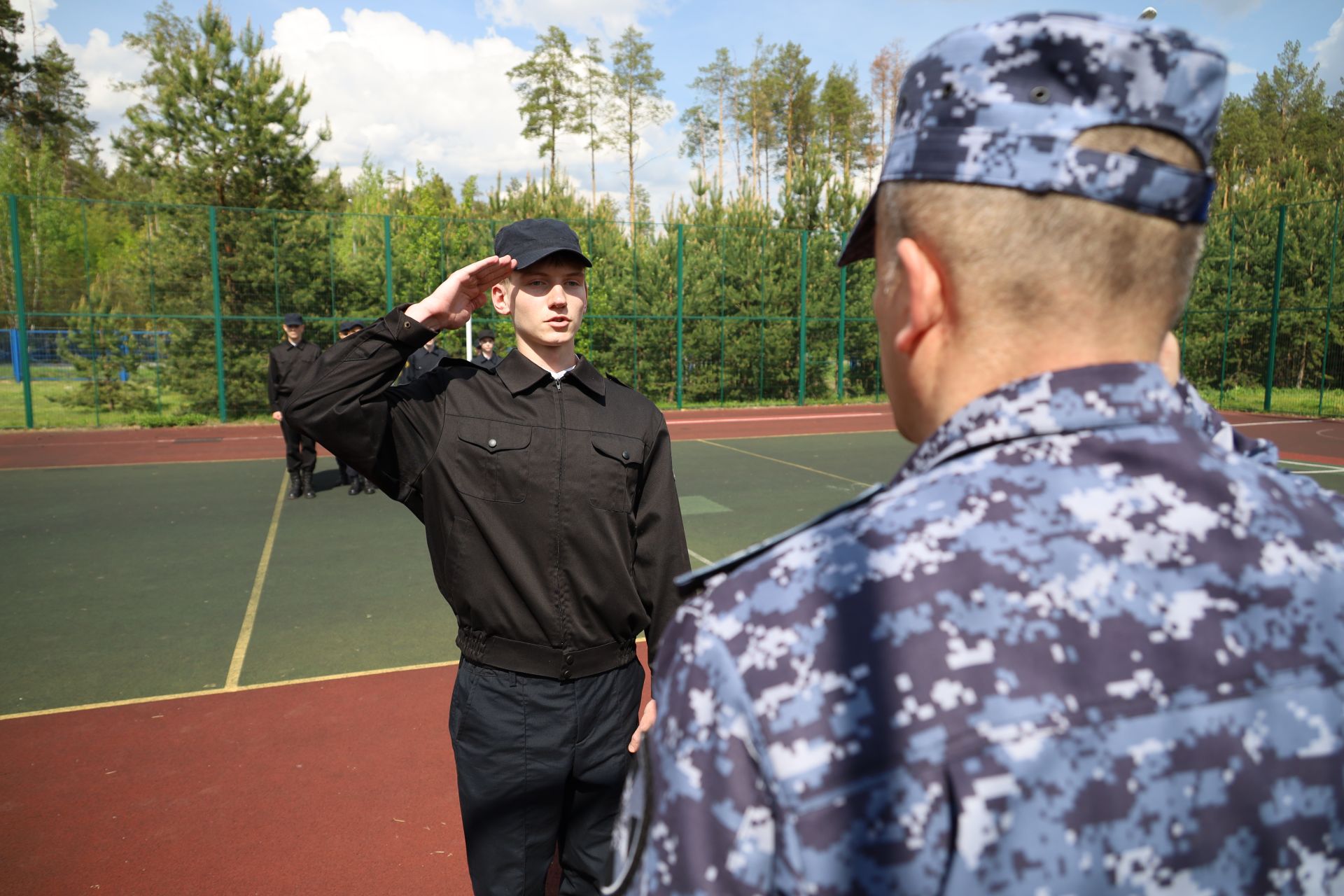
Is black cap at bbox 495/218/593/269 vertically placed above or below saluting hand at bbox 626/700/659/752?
above

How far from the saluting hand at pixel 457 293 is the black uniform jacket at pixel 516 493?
0.15ft

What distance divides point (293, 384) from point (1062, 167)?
37.6 feet

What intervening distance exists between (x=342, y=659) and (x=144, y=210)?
18622mm

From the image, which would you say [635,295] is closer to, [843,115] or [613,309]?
[613,309]

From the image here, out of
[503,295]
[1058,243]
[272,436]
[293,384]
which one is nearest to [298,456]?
[293,384]

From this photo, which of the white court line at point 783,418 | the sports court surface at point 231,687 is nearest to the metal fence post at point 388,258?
the white court line at point 783,418

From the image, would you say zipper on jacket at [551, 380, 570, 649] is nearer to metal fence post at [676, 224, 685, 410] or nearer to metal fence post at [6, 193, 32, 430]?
metal fence post at [6, 193, 32, 430]

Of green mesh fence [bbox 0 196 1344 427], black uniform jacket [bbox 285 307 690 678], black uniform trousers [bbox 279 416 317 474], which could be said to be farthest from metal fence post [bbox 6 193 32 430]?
black uniform jacket [bbox 285 307 690 678]

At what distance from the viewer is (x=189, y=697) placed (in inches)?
207

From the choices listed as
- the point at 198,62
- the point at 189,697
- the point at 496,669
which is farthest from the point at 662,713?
the point at 198,62

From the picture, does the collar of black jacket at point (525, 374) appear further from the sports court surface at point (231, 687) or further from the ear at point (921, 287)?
the sports court surface at point (231, 687)

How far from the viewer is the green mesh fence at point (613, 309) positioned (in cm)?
1956

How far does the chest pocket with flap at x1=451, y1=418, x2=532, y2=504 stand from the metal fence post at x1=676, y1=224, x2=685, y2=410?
2092 centimetres

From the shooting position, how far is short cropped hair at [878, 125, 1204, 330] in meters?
0.87
